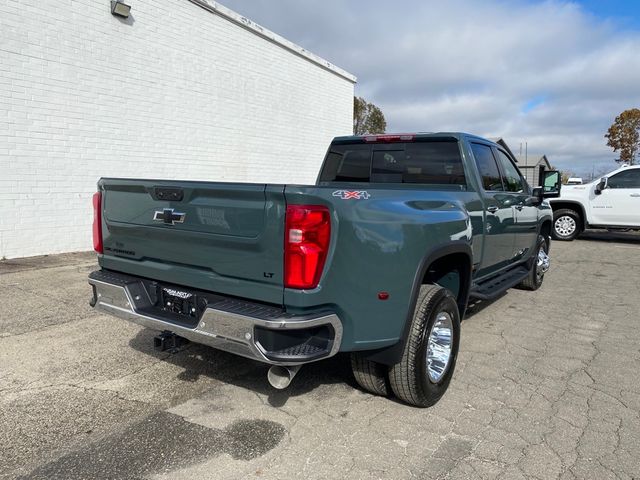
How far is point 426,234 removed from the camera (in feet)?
9.86

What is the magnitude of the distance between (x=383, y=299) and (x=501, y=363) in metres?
1.91

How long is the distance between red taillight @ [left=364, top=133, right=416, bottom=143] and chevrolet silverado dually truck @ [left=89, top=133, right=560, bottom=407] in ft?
2.87

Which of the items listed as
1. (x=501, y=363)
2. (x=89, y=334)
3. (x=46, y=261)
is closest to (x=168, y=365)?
(x=89, y=334)

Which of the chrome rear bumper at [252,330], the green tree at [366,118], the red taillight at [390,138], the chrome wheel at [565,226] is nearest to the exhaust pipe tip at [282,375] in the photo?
the chrome rear bumper at [252,330]

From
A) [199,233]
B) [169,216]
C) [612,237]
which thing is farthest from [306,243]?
[612,237]

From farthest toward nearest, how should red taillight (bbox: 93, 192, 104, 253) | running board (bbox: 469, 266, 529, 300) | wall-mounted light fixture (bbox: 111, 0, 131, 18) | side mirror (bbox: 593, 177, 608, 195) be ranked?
1. side mirror (bbox: 593, 177, 608, 195)
2. wall-mounted light fixture (bbox: 111, 0, 131, 18)
3. running board (bbox: 469, 266, 529, 300)
4. red taillight (bbox: 93, 192, 104, 253)

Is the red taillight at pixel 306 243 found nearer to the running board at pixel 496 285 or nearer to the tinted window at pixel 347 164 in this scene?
the running board at pixel 496 285

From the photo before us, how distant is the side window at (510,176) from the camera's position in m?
Answer: 5.26

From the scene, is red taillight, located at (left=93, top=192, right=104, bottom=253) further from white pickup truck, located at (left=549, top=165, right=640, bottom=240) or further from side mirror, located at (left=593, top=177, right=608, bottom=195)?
side mirror, located at (left=593, top=177, right=608, bottom=195)

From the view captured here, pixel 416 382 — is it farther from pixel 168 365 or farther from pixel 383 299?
pixel 168 365

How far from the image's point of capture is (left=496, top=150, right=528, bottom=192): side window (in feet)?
17.3

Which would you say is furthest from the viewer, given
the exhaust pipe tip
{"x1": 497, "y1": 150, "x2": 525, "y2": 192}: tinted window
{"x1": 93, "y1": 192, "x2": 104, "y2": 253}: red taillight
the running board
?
{"x1": 497, "y1": 150, "x2": 525, "y2": 192}: tinted window

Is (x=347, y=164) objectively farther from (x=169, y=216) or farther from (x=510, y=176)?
(x=169, y=216)

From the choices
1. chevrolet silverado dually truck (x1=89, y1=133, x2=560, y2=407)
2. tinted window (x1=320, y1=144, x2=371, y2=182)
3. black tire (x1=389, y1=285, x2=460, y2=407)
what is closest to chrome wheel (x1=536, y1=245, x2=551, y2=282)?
chevrolet silverado dually truck (x1=89, y1=133, x2=560, y2=407)
